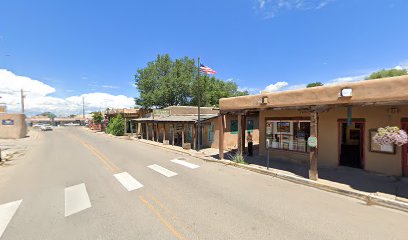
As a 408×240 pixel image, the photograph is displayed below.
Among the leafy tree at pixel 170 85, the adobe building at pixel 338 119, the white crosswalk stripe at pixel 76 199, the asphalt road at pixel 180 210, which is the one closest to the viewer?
the asphalt road at pixel 180 210

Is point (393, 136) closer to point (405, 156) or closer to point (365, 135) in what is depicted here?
point (405, 156)

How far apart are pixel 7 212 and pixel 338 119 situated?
1372cm

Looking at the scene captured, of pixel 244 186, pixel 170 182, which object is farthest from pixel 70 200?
pixel 244 186

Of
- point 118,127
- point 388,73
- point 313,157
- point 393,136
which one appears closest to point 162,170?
point 313,157

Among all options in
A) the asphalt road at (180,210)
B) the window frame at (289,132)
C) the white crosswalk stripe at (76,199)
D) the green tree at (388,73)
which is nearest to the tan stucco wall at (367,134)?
the window frame at (289,132)

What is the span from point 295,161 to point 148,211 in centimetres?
970

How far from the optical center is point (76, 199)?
737 centimetres

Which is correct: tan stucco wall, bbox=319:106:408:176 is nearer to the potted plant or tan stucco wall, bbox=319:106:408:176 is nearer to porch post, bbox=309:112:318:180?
porch post, bbox=309:112:318:180

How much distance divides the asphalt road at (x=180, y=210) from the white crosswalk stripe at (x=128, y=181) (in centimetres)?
4

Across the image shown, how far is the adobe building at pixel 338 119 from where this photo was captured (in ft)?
26.0

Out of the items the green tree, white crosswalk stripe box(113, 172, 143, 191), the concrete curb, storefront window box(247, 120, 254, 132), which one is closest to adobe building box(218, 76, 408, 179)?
the concrete curb

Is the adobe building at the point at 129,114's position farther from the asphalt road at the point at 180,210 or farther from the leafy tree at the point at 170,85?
the asphalt road at the point at 180,210

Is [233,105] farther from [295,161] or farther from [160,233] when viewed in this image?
[160,233]

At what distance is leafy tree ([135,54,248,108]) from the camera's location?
44.8m
